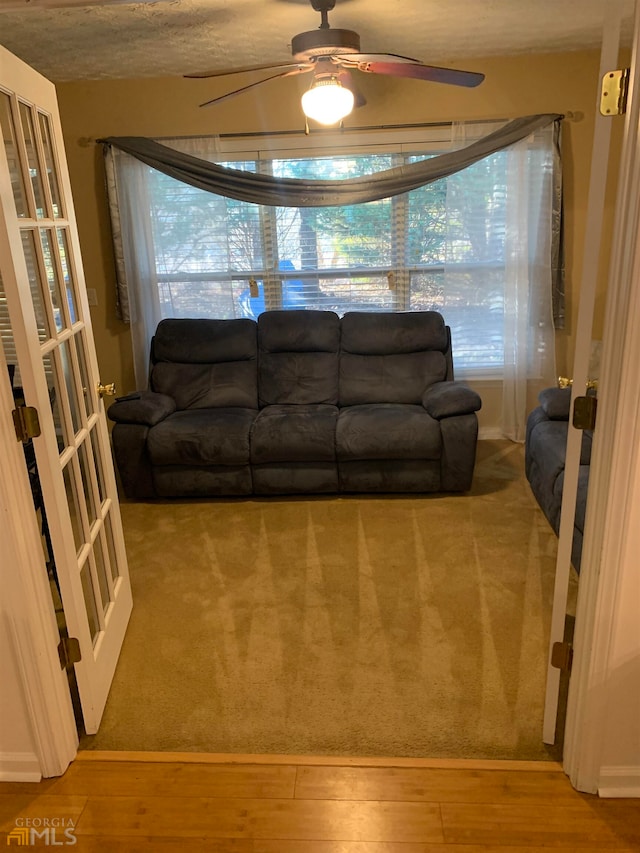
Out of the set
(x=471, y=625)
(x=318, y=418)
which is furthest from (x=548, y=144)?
(x=471, y=625)

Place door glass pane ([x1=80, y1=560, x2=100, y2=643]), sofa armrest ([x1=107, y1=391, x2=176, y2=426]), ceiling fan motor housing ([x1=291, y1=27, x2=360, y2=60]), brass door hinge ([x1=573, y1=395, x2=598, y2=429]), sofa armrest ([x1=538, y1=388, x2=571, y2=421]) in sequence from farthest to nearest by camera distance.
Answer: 1. sofa armrest ([x1=107, y1=391, x2=176, y2=426])
2. sofa armrest ([x1=538, y1=388, x2=571, y2=421])
3. ceiling fan motor housing ([x1=291, y1=27, x2=360, y2=60])
4. door glass pane ([x1=80, y1=560, x2=100, y2=643])
5. brass door hinge ([x1=573, y1=395, x2=598, y2=429])

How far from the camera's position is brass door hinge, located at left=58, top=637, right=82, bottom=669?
6.24 feet

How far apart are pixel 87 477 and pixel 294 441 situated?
1551 millimetres

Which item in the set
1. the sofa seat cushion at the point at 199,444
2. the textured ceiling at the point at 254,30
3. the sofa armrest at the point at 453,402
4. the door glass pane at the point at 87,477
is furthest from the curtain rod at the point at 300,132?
the door glass pane at the point at 87,477

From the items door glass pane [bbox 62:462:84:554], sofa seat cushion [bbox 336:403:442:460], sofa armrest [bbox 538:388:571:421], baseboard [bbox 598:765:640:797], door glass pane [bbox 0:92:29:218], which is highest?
door glass pane [bbox 0:92:29:218]

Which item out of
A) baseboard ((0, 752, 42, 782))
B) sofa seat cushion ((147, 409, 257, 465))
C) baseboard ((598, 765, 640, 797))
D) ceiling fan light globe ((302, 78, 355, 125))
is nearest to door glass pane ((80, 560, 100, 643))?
baseboard ((0, 752, 42, 782))

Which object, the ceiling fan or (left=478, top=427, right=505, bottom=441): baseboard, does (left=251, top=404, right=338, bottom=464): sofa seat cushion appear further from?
the ceiling fan

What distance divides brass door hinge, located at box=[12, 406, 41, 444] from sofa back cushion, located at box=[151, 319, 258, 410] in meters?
2.46

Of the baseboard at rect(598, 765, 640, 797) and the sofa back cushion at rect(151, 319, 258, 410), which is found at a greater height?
the sofa back cushion at rect(151, 319, 258, 410)

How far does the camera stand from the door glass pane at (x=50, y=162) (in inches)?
76.8

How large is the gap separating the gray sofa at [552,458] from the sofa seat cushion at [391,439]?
20.6 inches

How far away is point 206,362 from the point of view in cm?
428

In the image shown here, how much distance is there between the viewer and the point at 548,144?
414cm

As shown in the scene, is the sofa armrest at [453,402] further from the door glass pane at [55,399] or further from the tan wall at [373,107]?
the door glass pane at [55,399]
